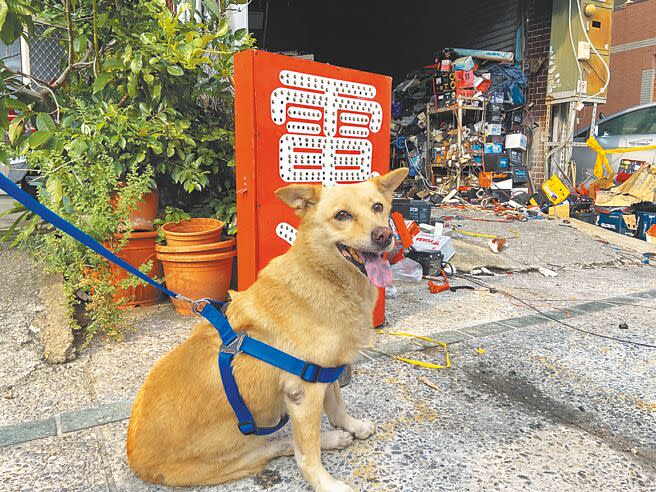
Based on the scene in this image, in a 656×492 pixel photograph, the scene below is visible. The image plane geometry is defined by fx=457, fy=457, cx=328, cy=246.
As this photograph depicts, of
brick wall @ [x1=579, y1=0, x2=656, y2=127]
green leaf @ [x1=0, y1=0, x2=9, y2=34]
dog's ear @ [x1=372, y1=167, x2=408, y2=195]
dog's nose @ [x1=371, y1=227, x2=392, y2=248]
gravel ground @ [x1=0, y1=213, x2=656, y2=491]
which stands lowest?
gravel ground @ [x1=0, y1=213, x2=656, y2=491]

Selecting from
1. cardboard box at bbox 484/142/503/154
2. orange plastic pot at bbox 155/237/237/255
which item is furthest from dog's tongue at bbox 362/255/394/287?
cardboard box at bbox 484/142/503/154

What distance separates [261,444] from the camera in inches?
75.2

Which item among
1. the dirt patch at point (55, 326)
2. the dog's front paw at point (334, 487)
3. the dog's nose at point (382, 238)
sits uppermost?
the dog's nose at point (382, 238)

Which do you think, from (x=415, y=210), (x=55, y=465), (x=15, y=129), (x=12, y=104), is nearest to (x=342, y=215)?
(x=55, y=465)

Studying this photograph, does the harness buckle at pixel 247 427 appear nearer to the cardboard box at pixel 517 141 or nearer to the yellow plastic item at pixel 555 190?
the yellow plastic item at pixel 555 190

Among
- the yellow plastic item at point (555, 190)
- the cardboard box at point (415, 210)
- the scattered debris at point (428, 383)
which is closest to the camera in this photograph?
the scattered debris at point (428, 383)

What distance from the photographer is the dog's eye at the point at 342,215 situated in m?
1.91

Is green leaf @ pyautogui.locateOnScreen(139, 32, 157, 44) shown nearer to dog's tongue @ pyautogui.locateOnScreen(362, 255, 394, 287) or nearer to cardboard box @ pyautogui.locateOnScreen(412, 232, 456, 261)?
dog's tongue @ pyautogui.locateOnScreen(362, 255, 394, 287)

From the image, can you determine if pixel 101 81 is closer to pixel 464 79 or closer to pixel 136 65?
pixel 136 65

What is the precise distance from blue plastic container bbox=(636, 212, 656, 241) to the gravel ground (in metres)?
4.80

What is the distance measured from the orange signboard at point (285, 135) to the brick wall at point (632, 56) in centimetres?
2202

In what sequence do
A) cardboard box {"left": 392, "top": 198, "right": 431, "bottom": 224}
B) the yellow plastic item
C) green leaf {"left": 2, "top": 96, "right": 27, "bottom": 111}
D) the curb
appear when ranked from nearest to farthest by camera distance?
the curb → green leaf {"left": 2, "top": 96, "right": 27, "bottom": 111} → cardboard box {"left": 392, "top": 198, "right": 431, "bottom": 224} → the yellow plastic item

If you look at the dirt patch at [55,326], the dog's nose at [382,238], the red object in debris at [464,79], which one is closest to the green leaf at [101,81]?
the dirt patch at [55,326]

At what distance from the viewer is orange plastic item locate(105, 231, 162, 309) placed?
145 inches
